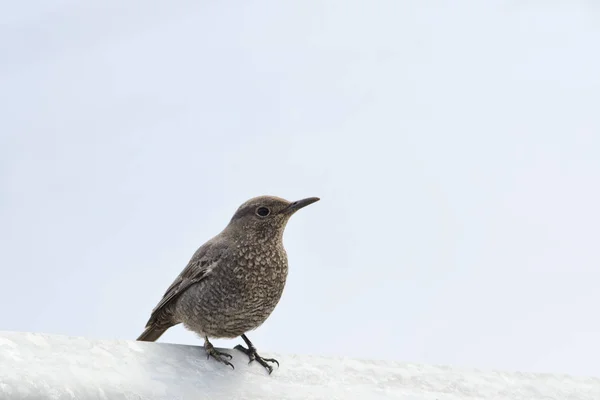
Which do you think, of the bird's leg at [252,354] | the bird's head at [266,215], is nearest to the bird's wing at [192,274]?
the bird's head at [266,215]

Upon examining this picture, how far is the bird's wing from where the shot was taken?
4.44m

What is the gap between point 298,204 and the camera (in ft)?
14.6

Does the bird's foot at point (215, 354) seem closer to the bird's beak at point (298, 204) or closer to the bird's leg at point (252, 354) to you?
the bird's leg at point (252, 354)

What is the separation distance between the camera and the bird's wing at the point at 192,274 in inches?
175

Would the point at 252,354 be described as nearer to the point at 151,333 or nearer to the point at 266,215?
the point at 266,215

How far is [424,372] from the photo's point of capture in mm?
3982

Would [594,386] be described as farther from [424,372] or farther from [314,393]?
[314,393]

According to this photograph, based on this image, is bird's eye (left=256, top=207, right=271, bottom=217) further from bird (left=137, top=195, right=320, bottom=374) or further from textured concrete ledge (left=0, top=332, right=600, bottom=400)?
textured concrete ledge (left=0, top=332, right=600, bottom=400)

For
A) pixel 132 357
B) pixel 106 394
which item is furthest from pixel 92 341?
pixel 106 394

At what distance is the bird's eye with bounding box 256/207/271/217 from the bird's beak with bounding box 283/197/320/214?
0.28ft

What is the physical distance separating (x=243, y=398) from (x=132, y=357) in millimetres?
455

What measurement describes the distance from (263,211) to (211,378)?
1111 mm

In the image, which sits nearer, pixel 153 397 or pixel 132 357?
pixel 153 397

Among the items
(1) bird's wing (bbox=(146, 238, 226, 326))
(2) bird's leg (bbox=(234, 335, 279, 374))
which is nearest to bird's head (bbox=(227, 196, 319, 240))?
(1) bird's wing (bbox=(146, 238, 226, 326))
